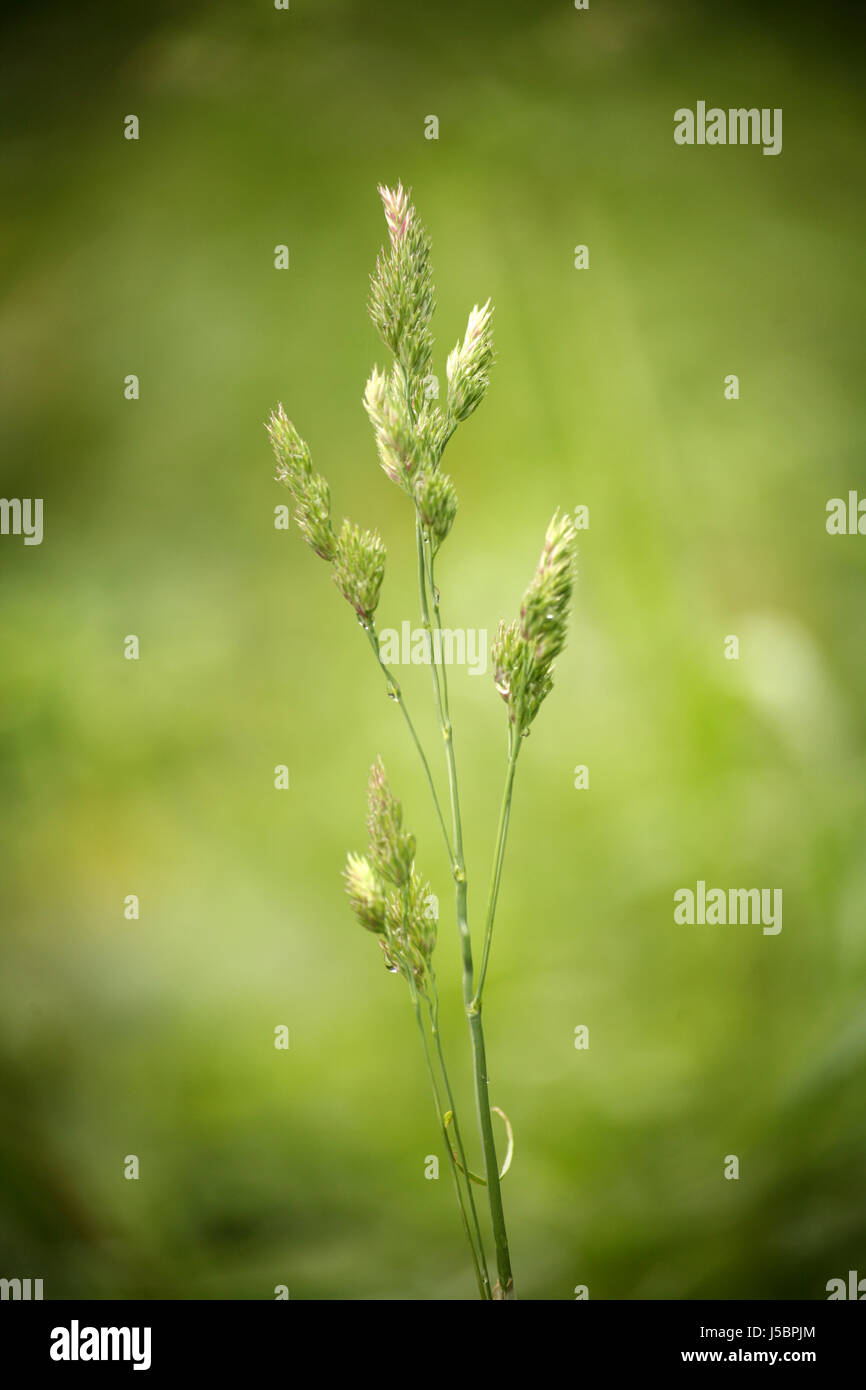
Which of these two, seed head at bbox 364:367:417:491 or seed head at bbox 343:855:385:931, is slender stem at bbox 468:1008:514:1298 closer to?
seed head at bbox 343:855:385:931

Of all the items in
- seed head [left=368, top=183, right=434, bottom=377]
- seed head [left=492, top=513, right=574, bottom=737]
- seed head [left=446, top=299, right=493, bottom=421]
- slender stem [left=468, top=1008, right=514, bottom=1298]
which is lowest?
slender stem [left=468, top=1008, right=514, bottom=1298]

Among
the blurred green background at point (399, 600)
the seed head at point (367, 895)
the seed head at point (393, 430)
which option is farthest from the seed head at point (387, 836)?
the blurred green background at point (399, 600)

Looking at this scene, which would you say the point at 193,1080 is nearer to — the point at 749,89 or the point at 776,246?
the point at 776,246

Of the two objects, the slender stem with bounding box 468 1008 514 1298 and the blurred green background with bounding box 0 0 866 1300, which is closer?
the slender stem with bounding box 468 1008 514 1298

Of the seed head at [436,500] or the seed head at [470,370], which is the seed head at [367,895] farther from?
the seed head at [470,370]

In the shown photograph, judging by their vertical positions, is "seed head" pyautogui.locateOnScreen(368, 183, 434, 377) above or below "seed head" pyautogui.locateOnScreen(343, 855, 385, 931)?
above

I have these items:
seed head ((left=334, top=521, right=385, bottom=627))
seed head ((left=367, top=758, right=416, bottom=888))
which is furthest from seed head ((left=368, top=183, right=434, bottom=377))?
seed head ((left=367, top=758, right=416, bottom=888))

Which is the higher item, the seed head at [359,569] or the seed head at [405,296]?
the seed head at [405,296]

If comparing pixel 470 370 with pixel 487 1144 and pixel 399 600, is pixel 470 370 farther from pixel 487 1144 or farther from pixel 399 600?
pixel 487 1144
